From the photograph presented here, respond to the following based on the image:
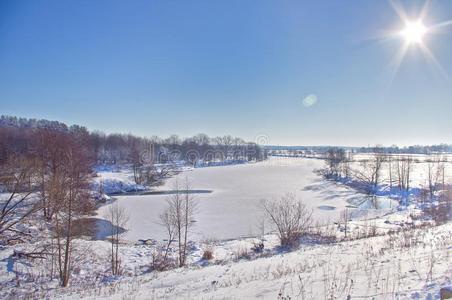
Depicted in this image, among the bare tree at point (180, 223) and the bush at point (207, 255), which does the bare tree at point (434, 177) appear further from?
the bush at point (207, 255)

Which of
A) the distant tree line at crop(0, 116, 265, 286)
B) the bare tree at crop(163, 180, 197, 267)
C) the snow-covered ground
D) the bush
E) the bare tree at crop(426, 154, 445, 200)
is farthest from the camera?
the bare tree at crop(426, 154, 445, 200)

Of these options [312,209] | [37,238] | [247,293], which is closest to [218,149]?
[312,209]

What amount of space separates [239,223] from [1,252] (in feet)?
49.4

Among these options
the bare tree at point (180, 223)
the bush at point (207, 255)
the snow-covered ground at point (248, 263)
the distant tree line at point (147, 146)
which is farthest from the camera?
the distant tree line at point (147, 146)

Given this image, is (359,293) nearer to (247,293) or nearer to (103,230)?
(247,293)

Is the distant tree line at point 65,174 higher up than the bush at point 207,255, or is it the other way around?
the distant tree line at point 65,174

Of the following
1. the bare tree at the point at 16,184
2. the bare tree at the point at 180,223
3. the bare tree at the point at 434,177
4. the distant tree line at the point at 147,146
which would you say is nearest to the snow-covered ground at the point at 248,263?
the bare tree at the point at 180,223

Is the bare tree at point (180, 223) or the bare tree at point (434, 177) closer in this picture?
the bare tree at point (180, 223)

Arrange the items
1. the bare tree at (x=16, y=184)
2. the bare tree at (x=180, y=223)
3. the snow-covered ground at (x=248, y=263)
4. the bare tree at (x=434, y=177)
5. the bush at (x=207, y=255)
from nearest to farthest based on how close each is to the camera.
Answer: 1. the snow-covered ground at (x=248, y=263)
2. the bare tree at (x=16, y=184)
3. the bush at (x=207, y=255)
4. the bare tree at (x=180, y=223)
5. the bare tree at (x=434, y=177)

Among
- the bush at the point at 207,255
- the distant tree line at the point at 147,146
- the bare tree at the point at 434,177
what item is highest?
the distant tree line at the point at 147,146

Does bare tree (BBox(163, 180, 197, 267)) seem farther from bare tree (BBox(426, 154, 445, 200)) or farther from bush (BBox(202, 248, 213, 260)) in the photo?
bare tree (BBox(426, 154, 445, 200))

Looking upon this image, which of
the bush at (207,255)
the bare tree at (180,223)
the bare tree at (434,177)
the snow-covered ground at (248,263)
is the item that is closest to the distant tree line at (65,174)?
the bare tree at (180,223)

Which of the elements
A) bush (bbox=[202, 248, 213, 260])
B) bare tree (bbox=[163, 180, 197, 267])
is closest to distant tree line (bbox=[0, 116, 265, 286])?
bare tree (bbox=[163, 180, 197, 267])

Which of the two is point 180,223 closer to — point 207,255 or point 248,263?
point 207,255
